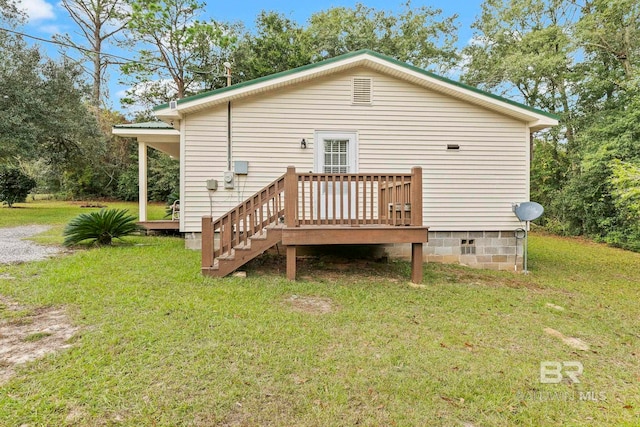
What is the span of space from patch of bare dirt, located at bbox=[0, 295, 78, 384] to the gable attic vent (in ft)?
19.6

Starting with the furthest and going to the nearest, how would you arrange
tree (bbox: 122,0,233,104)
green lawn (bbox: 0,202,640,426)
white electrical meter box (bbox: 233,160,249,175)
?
tree (bbox: 122,0,233,104)
white electrical meter box (bbox: 233,160,249,175)
green lawn (bbox: 0,202,640,426)

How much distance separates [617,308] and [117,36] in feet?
90.7

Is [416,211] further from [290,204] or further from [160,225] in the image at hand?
[160,225]

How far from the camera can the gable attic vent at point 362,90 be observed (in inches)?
277

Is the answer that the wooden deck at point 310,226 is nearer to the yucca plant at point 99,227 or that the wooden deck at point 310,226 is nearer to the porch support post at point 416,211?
the porch support post at point 416,211

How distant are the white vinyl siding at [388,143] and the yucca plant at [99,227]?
2.10m

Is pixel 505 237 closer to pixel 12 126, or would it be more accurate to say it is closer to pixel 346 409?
pixel 346 409

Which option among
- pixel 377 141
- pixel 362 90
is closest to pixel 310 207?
pixel 377 141

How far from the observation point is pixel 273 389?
8.14 feet

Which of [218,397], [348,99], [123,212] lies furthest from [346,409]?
[123,212]

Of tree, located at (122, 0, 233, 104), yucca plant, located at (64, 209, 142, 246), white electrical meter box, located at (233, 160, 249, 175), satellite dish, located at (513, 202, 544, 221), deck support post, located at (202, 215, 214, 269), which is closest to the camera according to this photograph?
deck support post, located at (202, 215, 214, 269)

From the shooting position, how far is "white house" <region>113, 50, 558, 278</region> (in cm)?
679
